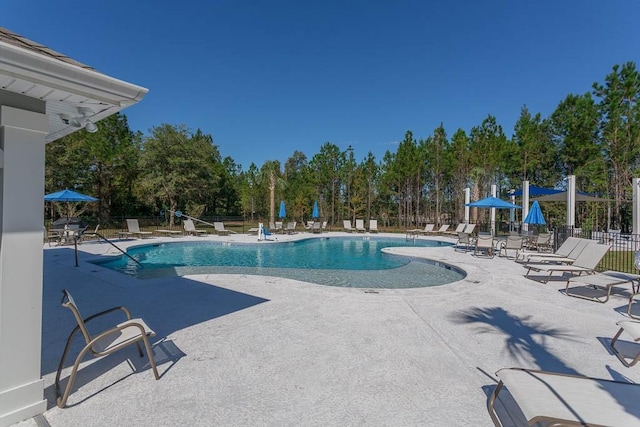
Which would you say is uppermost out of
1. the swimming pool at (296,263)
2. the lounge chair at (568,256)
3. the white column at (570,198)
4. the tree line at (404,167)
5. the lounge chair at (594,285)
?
the tree line at (404,167)

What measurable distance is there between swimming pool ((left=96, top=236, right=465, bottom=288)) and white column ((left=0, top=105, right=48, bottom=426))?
19.5 ft

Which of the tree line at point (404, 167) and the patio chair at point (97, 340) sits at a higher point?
the tree line at point (404, 167)

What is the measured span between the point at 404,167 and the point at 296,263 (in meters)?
21.4

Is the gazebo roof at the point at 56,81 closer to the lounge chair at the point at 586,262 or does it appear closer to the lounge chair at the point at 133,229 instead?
the lounge chair at the point at 586,262

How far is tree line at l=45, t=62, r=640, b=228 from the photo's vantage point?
23031 mm

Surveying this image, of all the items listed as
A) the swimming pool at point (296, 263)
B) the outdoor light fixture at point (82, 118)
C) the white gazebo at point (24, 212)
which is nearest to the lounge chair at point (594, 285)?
the swimming pool at point (296, 263)

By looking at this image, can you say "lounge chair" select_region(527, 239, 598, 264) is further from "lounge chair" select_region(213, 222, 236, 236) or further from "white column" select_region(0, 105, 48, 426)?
"lounge chair" select_region(213, 222, 236, 236)

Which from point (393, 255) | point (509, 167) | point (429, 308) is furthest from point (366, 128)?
point (429, 308)

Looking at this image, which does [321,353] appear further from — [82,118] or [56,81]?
[82,118]

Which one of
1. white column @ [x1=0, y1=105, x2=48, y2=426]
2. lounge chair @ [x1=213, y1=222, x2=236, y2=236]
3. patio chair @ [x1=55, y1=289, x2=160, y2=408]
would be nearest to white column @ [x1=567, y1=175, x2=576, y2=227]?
patio chair @ [x1=55, y1=289, x2=160, y2=408]

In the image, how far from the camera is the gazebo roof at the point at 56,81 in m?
1.96

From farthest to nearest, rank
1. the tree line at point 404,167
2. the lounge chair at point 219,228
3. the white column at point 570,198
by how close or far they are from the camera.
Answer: the tree line at point 404,167
the lounge chair at point 219,228
the white column at point 570,198

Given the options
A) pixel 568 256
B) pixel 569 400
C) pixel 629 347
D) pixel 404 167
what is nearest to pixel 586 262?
pixel 568 256

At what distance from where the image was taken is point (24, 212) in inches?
89.5
